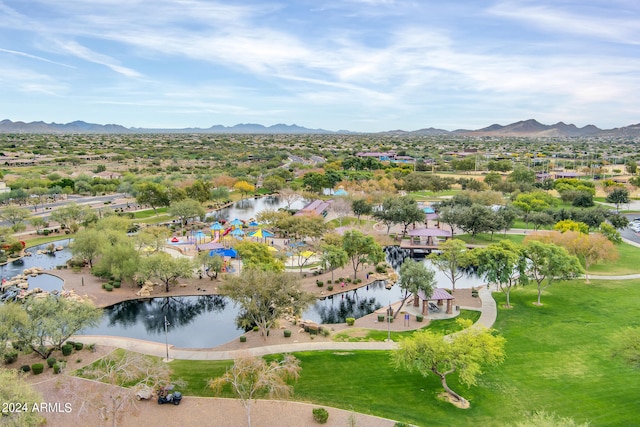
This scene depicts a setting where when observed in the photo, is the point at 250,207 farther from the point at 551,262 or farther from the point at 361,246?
the point at 551,262

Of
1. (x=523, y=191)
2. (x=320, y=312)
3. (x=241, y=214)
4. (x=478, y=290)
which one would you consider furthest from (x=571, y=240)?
(x=241, y=214)

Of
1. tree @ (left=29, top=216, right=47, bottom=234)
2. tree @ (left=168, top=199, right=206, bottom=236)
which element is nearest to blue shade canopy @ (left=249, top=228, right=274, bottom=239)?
tree @ (left=168, top=199, right=206, bottom=236)

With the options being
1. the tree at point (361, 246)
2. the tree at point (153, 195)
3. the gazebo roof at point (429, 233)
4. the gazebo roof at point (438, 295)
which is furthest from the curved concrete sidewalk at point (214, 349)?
the tree at point (153, 195)

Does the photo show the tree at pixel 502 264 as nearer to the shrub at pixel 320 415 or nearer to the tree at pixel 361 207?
the shrub at pixel 320 415

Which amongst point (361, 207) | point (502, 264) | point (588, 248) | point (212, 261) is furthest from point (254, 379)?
point (361, 207)

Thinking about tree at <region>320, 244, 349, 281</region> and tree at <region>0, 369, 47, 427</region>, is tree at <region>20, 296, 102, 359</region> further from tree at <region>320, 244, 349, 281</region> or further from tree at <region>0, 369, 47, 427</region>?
tree at <region>320, 244, 349, 281</region>
